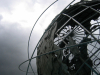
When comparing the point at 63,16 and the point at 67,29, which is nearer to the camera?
the point at 63,16

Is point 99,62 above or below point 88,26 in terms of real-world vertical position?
below

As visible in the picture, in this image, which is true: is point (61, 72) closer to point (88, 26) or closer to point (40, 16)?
point (40, 16)

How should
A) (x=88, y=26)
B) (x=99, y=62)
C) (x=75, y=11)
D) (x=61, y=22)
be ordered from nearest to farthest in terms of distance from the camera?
1. (x=61, y=22)
2. (x=75, y=11)
3. (x=88, y=26)
4. (x=99, y=62)

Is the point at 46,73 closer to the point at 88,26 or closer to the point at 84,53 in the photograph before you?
the point at 84,53

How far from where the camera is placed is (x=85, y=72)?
3553mm

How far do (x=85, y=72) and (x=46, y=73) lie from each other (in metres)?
1.79

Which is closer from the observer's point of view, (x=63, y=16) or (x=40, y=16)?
(x=63, y=16)

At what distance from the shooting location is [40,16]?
382 centimetres

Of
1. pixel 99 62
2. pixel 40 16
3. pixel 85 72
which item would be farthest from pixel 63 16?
pixel 99 62

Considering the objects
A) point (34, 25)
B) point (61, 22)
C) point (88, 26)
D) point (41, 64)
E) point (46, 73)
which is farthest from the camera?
point (88, 26)

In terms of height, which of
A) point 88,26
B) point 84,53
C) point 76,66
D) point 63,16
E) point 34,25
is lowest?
point 76,66

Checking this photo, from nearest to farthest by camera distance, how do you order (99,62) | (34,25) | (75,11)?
(75,11) < (34,25) < (99,62)

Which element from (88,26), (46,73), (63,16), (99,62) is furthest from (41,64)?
(99,62)

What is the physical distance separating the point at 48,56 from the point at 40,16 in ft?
6.20
